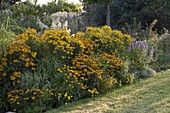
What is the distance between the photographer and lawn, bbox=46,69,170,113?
5074mm

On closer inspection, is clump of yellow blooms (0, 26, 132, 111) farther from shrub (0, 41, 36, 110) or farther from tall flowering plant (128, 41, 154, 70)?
tall flowering plant (128, 41, 154, 70)

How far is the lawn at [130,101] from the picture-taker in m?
5.07

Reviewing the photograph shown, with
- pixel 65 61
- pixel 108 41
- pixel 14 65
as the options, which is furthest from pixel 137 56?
pixel 14 65

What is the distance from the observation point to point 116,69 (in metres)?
6.68

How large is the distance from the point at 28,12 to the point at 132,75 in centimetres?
889

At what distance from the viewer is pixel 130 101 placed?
5508 millimetres

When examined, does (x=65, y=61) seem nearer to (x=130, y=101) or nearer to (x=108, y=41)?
(x=108, y=41)

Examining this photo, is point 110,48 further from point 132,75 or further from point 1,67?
point 1,67

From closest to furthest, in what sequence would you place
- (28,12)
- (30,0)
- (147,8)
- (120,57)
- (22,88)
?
(22,88), (120,57), (147,8), (28,12), (30,0)

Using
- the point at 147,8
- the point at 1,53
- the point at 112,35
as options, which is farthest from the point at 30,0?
the point at 1,53

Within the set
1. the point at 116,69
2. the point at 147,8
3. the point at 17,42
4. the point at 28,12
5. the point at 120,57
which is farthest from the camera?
the point at 28,12

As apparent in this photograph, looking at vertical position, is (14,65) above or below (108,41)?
below

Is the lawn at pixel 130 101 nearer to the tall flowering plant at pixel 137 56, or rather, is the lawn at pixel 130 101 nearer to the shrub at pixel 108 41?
the tall flowering plant at pixel 137 56

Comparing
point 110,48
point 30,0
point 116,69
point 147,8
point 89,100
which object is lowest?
point 89,100
